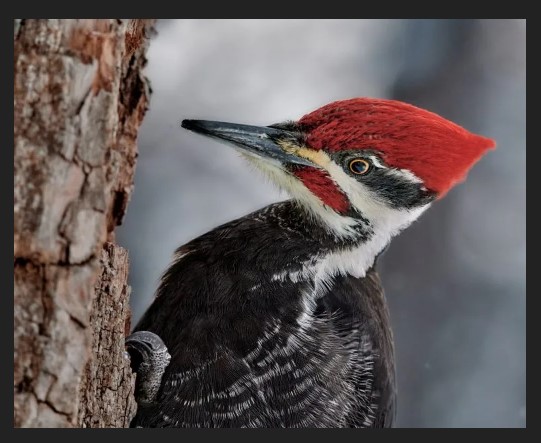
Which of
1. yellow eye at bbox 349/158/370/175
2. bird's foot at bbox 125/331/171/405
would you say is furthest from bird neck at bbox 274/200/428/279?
bird's foot at bbox 125/331/171/405

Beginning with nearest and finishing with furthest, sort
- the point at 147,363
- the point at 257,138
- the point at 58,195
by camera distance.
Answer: the point at 58,195 → the point at 147,363 → the point at 257,138

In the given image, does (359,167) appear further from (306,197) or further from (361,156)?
(306,197)

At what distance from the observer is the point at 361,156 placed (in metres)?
2.76

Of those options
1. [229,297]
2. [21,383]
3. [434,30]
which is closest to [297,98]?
[434,30]

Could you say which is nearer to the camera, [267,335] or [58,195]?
[58,195]

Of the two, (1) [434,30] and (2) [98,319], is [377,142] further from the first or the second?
(2) [98,319]

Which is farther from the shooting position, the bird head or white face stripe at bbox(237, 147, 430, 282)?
white face stripe at bbox(237, 147, 430, 282)

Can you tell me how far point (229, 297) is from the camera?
2822 millimetres

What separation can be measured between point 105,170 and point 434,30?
1940 millimetres

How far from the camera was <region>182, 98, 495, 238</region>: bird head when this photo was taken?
8.87ft

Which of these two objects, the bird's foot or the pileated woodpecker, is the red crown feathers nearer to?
the pileated woodpecker

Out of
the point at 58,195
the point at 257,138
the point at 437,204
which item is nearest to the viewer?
the point at 58,195

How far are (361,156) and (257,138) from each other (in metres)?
0.41

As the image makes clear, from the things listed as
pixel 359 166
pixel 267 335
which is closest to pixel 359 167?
pixel 359 166
